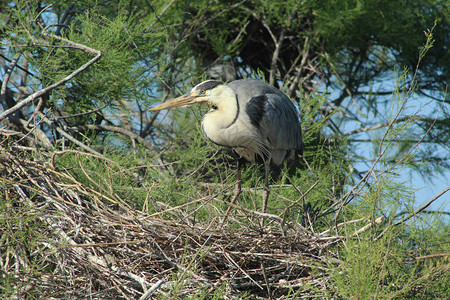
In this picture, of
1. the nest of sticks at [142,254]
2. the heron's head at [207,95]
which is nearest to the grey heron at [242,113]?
the heron's head at [207,95]

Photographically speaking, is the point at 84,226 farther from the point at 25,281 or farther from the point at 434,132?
the point at 434,132

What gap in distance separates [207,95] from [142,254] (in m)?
0.90

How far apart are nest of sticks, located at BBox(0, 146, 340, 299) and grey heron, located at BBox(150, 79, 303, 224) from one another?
550 millimetres

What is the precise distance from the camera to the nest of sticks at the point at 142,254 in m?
1.93

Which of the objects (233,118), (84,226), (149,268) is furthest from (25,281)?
(233,118)

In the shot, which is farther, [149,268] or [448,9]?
[448,9]

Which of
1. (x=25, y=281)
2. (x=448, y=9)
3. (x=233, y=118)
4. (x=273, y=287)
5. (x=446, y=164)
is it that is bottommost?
(x=446, y=164)

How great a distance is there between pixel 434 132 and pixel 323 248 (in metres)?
2.01

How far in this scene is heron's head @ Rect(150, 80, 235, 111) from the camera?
2629mm

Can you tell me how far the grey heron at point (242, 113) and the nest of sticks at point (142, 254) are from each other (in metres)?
0.55

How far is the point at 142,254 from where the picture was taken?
80.7 inches

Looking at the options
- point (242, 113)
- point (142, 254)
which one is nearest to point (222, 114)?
point (242, 113)

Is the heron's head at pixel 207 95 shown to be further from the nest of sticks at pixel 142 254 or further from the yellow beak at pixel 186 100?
the nest of sticks at pixel 142 254

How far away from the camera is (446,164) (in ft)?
12.1
